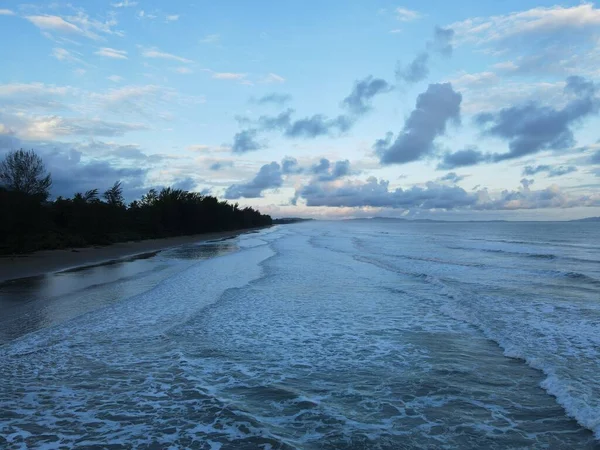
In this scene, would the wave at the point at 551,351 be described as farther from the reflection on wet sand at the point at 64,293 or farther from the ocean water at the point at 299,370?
the reflection on wet sand at the point at 64,293

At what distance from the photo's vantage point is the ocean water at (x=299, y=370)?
532 cm

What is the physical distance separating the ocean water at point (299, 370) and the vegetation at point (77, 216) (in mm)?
14515

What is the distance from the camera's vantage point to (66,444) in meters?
4.93

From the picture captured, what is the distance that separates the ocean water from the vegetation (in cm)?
1452

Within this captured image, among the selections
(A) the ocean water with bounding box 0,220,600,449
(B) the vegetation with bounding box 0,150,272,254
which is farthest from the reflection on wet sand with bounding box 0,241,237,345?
(B) the vegetation with bounding box 0,150,272,254

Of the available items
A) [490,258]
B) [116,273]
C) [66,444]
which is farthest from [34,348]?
[490,258]

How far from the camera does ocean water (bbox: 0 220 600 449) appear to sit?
5.32 metres

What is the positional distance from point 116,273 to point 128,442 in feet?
58.8

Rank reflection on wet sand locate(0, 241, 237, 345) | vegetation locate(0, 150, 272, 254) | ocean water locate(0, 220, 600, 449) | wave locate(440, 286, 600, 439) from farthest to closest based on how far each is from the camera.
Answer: vegetation locate(0, 150, 272, 254) < reflection on wet sand locate(0, 241, 237, 345) < wave locate(440, 286, 600, 439) < ocean water locate(0, 220, 600, 449)

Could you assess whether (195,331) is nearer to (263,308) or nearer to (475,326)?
(263,308)

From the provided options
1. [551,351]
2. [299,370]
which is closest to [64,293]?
[299,370]

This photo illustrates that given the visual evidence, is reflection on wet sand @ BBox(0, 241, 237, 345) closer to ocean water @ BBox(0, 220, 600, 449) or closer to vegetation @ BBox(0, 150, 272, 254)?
ocean water @ BBox(0, 220, 600, 449)

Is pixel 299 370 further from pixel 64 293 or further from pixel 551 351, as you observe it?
pixel 64 293

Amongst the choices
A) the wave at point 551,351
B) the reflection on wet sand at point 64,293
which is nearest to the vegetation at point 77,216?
the reflection on wet sand at point 64,293
